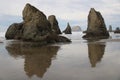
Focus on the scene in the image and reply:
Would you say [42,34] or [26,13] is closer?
[42,34]

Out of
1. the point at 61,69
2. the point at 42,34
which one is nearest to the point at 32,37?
the point at 42,34

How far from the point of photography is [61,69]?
14648mm

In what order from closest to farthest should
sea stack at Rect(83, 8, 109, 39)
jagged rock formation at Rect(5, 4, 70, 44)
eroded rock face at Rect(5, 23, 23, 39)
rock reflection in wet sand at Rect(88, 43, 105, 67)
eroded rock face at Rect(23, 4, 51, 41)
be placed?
rock reflection in wet sand at Rect(88, 43, 105, 67), jagged rock formation at Rect(5, 4, 70, 44), eroded rock face at Rect(23, 4, 51, 41), eroded rock face at Rect(5, 23, 23, 39), sea stack at Rect(83, 8, 109, 39)

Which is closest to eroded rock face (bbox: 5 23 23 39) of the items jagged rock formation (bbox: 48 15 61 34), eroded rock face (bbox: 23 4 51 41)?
eroded rock face (bbox: 23 4 51 41)

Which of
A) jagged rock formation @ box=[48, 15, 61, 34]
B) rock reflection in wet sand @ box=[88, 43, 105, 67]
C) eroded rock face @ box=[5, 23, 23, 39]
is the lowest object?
jagged rock formation @ box=[48, 15, 61, 34]

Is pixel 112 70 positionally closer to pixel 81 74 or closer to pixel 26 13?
pixel 81 74

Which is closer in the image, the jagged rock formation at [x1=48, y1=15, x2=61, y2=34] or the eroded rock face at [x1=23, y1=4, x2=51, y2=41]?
the eroded rock face at [x1=23, y1=4, x2=51, y2=41]

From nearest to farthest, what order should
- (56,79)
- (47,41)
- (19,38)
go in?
(56,79) → (47,41) → (19,38)

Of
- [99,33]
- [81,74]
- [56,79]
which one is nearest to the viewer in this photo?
[56,79]

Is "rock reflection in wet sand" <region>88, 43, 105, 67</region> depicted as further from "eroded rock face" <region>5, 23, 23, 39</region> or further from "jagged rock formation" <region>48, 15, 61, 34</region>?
"jagged rock formation" <region>48, 15, 61, 34</region>

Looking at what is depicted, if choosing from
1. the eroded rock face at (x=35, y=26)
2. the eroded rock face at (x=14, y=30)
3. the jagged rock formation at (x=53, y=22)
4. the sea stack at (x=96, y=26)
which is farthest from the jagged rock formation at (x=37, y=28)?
the jagged rock formation at (x=53, y=22)

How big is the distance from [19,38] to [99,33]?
25.7 meters

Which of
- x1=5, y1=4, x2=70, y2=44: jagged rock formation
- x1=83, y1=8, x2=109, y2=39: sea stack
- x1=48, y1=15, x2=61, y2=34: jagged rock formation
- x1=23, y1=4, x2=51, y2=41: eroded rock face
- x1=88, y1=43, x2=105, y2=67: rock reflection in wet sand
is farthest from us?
x1=48, y1=15, x2=61, y2=34: jagged rock formation

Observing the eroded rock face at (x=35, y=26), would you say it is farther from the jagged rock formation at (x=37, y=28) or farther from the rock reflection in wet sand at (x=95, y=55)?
the rock reflection in wet sand at (x=95, y=55)
